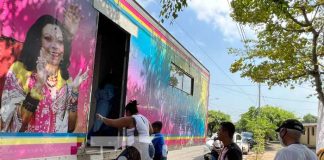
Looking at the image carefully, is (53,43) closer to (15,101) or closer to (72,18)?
(72,18)

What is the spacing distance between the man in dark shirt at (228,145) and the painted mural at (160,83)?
308 centimetres

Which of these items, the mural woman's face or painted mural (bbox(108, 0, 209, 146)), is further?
painted mural (bbox(108, 0, 209, 146))

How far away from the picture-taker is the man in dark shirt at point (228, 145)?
374 centimetres

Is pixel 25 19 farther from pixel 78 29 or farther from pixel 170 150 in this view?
pixel 170 150

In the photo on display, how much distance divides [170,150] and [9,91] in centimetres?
663

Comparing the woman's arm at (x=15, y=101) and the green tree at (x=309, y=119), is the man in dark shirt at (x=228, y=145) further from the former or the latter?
the green tree at (x=309, y=119)

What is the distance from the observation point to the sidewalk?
10.6 meters

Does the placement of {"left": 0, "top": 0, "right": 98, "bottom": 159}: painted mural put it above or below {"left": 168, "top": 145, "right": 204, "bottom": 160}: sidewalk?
above

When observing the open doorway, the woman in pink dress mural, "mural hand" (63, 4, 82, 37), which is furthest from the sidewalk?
"mural hand" (63, 4, 82, 37)

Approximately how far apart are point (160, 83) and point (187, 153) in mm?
3830

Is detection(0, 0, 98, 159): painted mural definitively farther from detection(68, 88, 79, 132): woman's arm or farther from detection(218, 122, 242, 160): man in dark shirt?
detection(218, 122, 242, 160): man in dark shirt

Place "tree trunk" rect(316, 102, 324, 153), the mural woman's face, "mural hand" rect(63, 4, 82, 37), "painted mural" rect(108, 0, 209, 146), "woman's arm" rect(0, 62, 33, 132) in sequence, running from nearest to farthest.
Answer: "woman's arm" rect(0, 62, 33, 132) < the mural woman's face < "mural hand" rect(63, 4, 82, 37) < "painted mural" rect(108, 0, 209, 146) < "tree trunk" rect(316, 102, 324, 153)

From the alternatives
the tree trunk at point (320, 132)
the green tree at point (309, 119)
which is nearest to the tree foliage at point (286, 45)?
the tree trunk at point (320, 132)

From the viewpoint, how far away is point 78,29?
5203mm
